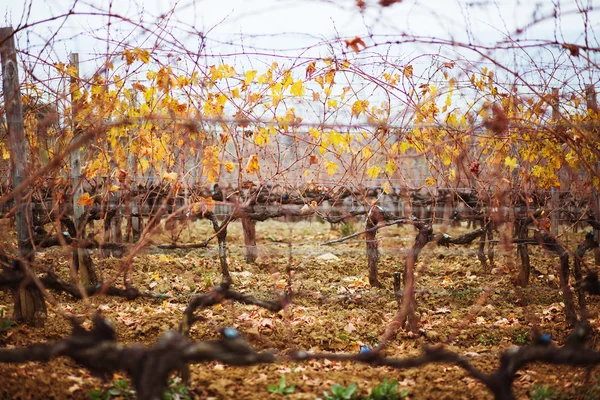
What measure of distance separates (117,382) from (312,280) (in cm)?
282

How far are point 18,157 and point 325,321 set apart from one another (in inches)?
88.0

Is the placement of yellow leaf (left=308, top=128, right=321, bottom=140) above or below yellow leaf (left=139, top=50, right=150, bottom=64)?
below

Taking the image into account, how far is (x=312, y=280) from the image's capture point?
5.20m

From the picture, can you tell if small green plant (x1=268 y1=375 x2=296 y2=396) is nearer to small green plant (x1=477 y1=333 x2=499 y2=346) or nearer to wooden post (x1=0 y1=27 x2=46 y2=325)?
small green plant (x1=477 y1=333 x2=499 y2=346)

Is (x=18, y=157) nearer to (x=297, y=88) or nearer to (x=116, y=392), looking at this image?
(x=116, y=392)

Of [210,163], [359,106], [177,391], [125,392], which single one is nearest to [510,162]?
[359,106]

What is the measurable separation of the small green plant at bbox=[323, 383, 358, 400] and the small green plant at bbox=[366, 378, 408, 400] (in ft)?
0.26

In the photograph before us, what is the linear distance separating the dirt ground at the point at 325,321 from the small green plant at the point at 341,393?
0.06 m

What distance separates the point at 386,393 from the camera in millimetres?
2521

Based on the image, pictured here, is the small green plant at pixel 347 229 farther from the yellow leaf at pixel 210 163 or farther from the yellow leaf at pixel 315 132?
the yellow leaf at pixel 210 163

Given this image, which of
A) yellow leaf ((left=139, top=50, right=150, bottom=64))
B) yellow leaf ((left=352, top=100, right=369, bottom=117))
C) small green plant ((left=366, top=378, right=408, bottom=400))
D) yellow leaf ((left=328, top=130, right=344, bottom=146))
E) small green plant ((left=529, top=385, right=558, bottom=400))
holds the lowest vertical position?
small green plant ((left=529, top=385, right=558, bottom=400))

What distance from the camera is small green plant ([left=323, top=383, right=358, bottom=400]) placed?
2504mm

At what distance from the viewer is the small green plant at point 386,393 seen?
2502mm

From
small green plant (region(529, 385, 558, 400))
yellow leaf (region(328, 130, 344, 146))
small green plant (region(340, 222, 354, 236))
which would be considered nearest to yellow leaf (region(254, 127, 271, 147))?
yellow leaf (region(328, 130, 344, 146))
